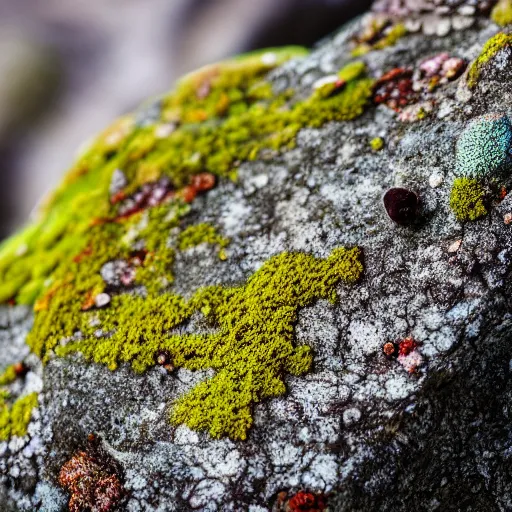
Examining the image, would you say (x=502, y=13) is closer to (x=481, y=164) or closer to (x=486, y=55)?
(x=486, y=55)

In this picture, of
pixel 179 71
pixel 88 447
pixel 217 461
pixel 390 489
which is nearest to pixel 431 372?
pixel 390 489

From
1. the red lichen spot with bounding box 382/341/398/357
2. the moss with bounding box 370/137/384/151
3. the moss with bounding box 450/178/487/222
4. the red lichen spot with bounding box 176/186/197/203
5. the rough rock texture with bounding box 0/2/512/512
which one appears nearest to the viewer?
the rough rock texture with bounding box 0/2/512/512

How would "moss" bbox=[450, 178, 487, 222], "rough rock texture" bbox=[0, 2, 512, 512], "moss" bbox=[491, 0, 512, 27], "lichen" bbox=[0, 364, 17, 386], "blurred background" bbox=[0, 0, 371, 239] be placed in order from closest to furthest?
"rough rock texture" bbox=[0, 2, 512, 512]
"moss" bbox=[450, 178, 487, 222]
"lichen" bbox=[0, 364, 17, 386]
"moss" bbox=[491, 0, 512, 27]
"blurred background" bbox=[0, 0, 371, 239]

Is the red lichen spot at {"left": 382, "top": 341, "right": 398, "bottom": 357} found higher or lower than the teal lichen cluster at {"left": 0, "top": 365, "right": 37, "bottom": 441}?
lower

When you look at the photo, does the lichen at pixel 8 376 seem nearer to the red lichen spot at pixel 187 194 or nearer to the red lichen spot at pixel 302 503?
the red lichen spot at pixel 187 194

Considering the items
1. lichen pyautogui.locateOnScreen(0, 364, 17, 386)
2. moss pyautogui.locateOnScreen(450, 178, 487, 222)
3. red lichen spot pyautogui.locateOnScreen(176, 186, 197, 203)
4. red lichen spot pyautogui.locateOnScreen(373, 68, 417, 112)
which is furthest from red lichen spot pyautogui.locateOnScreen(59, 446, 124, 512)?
red lichen spot pyautogui.locateOnScreen(373, 68, 417, 112)

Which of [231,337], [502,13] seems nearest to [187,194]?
Answer: [231,337]

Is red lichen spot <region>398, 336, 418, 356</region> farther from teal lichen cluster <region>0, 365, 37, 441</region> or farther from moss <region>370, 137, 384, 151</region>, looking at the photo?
teal lichen cluster <region>0, 365, 37, 441</region>
